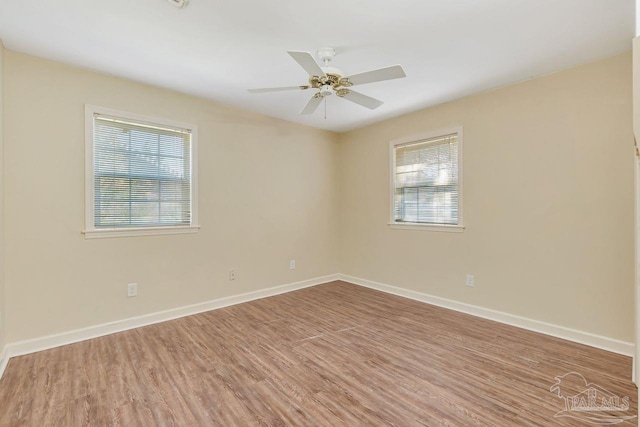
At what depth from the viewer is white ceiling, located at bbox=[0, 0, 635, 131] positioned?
195 centimetres

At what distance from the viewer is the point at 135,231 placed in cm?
312

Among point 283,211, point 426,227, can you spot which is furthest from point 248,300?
point 426,227

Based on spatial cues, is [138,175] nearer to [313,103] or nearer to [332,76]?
[313,103]

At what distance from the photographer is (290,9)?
1.97 metres

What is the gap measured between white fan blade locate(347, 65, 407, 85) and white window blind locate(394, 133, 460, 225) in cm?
178

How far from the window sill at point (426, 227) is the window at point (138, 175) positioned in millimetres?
2679

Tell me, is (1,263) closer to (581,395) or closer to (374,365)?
(374,365)

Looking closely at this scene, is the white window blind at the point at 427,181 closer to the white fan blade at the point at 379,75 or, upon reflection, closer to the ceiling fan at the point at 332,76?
the ceiling fan at the point at 332,76

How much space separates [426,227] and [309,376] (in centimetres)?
247

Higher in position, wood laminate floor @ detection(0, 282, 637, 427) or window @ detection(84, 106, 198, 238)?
window @ detection(84, 106, 198, 238)

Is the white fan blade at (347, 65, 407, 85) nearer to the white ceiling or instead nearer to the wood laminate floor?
the white ceiling

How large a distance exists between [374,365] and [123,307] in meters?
2.52

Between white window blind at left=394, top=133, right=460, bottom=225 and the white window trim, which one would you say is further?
white window blind at left=394, top=133, right=460, bottom=225

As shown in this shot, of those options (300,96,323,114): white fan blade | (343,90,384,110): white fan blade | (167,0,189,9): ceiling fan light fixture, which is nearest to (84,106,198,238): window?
(300,96,323,114): white fan blade
